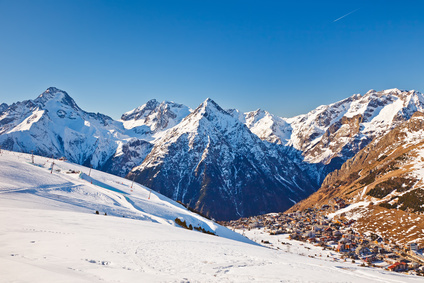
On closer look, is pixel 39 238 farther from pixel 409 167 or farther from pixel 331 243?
pixel 409 167

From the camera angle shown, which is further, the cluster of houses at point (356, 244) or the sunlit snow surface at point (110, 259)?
the cluster of houses at point (356, 244)

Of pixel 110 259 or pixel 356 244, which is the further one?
pixel 356 244

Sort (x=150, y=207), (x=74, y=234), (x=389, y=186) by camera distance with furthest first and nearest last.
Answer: (x=389, y=186), (x=150, y=207), (x=74, y=234)

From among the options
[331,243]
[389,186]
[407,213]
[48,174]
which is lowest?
[331,243]

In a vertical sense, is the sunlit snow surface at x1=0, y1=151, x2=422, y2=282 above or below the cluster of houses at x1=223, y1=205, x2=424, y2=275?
above

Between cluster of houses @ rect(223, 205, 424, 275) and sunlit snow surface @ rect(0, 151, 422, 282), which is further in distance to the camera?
cluster of houses @ rect(223, 205, 424, 275)

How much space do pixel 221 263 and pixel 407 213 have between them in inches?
6687

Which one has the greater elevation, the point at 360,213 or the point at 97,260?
the point at 360,213

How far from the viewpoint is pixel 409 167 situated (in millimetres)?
194375

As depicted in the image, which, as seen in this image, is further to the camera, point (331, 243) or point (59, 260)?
point (331, 243)

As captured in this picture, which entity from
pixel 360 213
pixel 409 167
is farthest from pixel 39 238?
pixel 409 167

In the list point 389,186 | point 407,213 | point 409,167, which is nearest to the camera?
point 407,213

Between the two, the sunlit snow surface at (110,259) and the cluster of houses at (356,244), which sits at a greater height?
the sunlit snow surface at (110,259)

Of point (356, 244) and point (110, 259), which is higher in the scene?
point (110, 259)
